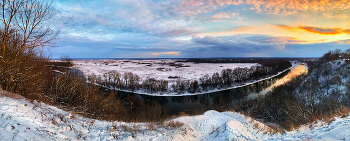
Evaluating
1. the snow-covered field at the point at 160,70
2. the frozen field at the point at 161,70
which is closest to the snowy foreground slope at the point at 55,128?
the snow-covered field at the point at 160,70

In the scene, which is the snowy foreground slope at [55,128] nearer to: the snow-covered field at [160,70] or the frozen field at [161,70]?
the snow-covered field at [160,70]

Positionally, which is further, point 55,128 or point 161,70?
point 161,70

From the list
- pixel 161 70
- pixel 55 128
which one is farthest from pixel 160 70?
pixel 55 128

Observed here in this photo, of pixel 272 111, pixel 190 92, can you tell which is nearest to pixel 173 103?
pixel 190 92

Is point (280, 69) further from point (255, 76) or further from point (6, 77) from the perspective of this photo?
point (6, 77)

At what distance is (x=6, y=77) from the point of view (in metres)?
5.20

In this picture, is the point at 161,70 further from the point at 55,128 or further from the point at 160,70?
the point at 55,128

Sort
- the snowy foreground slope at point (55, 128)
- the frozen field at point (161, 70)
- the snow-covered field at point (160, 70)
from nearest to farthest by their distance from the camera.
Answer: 1. the snowy foreground slope at point (55, 128)
2. the snow-covered field at point (160, 70)
3. the frozen field at point (161, 70)

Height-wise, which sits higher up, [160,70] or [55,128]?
[55,128]

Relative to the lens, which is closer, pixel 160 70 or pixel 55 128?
pixel 55 128

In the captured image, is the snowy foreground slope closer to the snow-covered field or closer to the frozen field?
the snow-covered field

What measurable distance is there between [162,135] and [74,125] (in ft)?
12.0

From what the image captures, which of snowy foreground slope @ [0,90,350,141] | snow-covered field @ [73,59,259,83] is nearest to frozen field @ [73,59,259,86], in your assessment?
snow-covered field @ [73,59,259,83]

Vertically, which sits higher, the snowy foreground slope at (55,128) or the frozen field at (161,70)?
the snowy foreground slope at (55,128)
